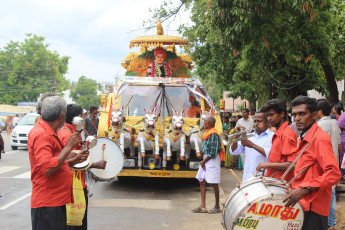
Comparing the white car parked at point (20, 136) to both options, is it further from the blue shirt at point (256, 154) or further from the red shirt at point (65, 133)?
the blue shirt at point (256, 154)

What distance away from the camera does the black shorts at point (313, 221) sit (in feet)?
12.3

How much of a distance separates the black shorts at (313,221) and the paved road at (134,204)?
352 centimetres

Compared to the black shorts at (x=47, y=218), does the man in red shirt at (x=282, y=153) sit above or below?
above

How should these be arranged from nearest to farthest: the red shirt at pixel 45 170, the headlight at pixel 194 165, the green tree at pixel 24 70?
the red shirt at pixel 45 170 < the headlight at pixel 194 165 < the green tree at pixel 24 70


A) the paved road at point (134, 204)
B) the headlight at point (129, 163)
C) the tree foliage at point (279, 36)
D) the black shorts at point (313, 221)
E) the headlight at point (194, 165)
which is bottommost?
the paved road at point (134, 204)

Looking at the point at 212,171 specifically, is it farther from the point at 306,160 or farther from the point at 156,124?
the point at 306,160

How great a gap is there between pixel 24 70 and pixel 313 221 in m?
77.9

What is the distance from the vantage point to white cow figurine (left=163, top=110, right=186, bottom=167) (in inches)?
375

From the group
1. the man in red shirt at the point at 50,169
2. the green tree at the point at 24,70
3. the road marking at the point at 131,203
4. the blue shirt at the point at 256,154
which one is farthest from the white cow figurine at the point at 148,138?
the green tree at the point at 24,70

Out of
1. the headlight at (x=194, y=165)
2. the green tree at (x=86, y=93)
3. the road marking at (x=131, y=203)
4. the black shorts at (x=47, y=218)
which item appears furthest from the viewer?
the green tree at (x=86, y=93)

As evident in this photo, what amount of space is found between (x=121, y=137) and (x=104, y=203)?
155cm

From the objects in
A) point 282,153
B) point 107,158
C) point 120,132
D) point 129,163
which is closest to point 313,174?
point 282,153

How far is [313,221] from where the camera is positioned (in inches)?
148

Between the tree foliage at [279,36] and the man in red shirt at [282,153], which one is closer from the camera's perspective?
the man in red shirt at [282,153]
